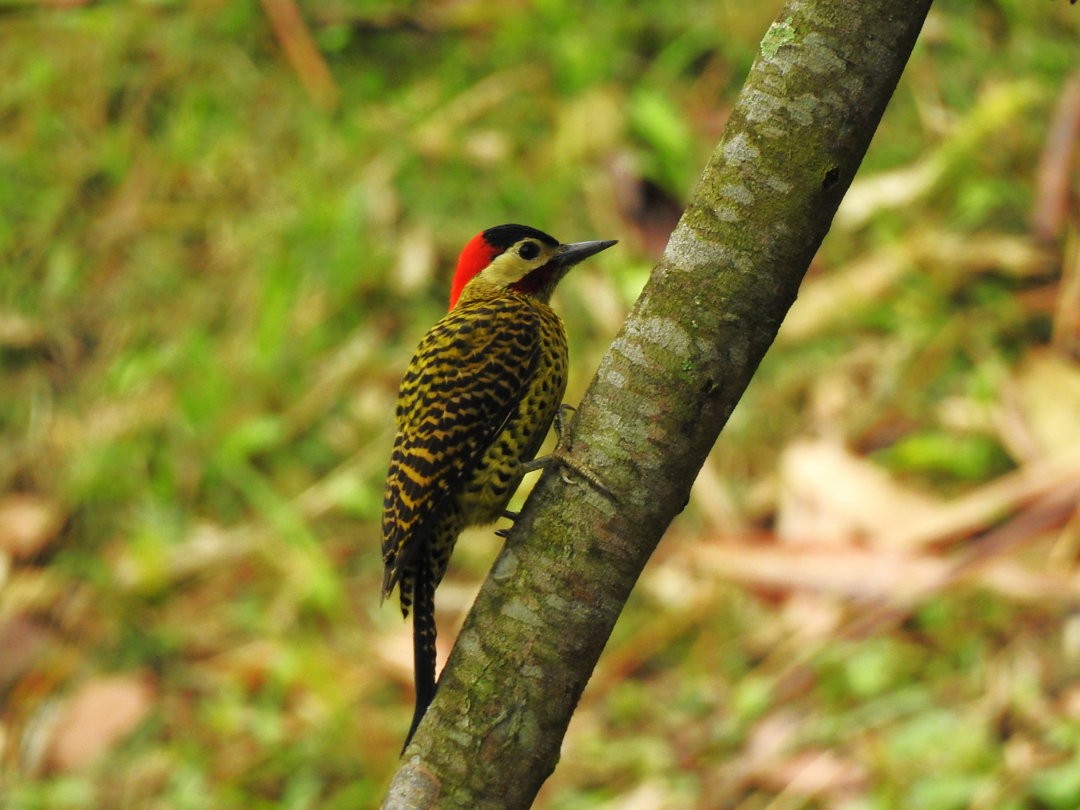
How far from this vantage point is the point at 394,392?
235 inches

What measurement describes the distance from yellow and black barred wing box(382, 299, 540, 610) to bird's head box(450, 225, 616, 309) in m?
0.26

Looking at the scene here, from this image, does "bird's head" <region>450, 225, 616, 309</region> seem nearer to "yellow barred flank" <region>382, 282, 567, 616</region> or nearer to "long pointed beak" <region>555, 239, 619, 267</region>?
"long pointed beak" <region>555, 239, 619, 267</region>

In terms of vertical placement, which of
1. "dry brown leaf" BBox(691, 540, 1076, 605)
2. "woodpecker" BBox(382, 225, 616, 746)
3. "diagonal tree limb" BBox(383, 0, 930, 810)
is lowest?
"diagonal tree limb" BBox(383, 0, 930, 810)

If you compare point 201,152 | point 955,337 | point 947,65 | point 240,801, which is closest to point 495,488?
point 240,801

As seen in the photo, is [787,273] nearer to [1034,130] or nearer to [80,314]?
[1034,130]

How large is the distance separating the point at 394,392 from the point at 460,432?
3012 millimetres

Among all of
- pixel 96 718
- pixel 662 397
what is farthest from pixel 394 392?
pixel 662 397

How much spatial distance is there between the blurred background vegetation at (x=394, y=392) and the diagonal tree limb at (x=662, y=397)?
7.67ft

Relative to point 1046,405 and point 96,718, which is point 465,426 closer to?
point 1046,405

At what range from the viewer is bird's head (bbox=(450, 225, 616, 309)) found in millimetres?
3359

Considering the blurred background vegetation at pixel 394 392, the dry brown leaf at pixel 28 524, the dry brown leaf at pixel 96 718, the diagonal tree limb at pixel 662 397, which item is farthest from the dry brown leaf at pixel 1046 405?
the dry brown leaf at pixel 28 524

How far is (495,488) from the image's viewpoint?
3.07 m

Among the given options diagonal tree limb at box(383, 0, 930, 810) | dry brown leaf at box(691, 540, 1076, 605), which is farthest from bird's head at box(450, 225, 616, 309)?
dry brown leaf at box(691, 540, 1076, 605)

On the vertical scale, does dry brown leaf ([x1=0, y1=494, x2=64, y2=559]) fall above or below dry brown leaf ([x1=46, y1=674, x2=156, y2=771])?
above
